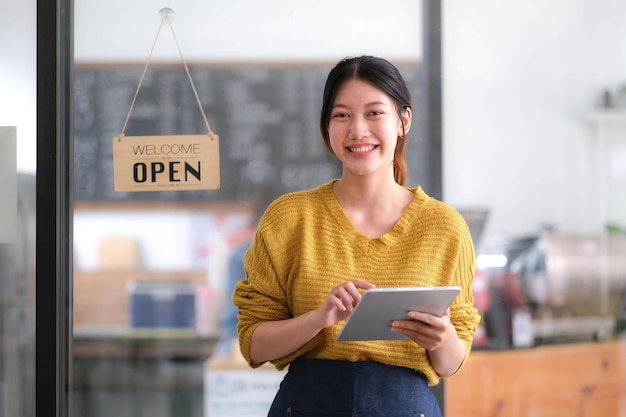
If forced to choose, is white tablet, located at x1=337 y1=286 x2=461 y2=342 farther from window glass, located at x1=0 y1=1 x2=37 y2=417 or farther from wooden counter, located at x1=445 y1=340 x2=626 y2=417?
window glass, located at x1=0 y1=1 x2=37 y2=417

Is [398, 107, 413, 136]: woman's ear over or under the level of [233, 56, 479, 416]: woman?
over

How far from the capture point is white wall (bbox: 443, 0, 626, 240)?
2.42 meters

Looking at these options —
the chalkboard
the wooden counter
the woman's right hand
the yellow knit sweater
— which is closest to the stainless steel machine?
the wooden counter

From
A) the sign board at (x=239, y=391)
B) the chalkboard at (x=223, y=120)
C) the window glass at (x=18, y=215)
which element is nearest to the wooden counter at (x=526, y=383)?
the sign board at (x=239, y=391)

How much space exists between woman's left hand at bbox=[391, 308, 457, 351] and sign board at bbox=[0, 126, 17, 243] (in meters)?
1.45

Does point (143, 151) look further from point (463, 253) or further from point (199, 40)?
point (463, 253)

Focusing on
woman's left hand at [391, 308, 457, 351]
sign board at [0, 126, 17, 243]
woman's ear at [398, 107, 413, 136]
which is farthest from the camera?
sign board at [0, 126, 17, 243]

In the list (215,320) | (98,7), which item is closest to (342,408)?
(215,320)

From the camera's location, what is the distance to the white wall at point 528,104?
2418mm

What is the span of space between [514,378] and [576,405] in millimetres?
206

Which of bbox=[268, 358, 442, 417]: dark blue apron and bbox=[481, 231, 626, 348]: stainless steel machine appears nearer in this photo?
bbox=[268, 358, 442, 417]: dark blue apron

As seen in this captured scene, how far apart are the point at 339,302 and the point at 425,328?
0.17m

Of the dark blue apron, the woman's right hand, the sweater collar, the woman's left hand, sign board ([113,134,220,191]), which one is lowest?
the dark blue apron

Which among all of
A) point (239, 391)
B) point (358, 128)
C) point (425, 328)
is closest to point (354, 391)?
point (425, 328)
